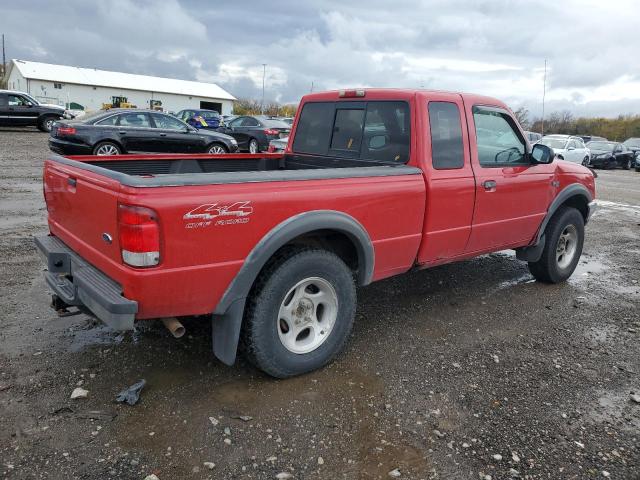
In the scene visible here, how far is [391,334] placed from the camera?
4324 millimetres

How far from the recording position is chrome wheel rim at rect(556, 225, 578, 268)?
5809 mm

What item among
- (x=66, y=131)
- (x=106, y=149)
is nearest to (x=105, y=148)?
(x=106, y=149)

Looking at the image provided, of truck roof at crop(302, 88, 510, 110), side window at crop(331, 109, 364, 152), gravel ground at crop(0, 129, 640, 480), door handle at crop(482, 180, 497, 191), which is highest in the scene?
truck roof at crop(302, 88, 510, 110)

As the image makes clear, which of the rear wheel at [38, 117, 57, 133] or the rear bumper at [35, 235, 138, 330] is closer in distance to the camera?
the rear bumper at [35, 235, 138, 330]

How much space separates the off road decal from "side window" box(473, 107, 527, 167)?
242cm

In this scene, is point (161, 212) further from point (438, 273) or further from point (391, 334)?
point (438, 273)

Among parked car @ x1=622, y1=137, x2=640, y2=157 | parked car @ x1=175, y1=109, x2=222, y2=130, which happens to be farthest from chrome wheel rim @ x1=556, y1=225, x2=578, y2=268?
parked car @ x1=622, y1=137, x2=640, y2=157

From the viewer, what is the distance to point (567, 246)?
5930mm

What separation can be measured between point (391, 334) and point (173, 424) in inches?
77.3

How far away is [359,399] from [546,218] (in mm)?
3124

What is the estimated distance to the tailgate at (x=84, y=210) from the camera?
9.25 feet

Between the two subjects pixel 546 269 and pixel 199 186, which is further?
pixel 546 269

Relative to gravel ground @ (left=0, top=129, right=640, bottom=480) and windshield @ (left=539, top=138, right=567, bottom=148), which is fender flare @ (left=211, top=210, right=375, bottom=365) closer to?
gravel ground @ (left=0, top=129, right=640, bottom=480)

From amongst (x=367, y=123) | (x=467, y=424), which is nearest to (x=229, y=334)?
(x=467, y=424)
